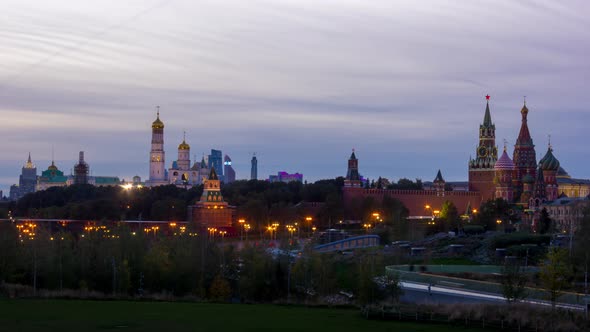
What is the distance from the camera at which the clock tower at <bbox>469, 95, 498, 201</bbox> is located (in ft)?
456

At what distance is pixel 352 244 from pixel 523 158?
5870 cm

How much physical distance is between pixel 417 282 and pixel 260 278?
7.46m

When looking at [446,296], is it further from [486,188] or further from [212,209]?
[486,188]

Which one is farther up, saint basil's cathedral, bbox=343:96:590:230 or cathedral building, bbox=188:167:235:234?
saint basil's cathedral, bbox=343:96:590:230

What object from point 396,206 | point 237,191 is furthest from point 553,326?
point 237,191

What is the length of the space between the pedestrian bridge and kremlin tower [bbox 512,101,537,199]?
52.7m

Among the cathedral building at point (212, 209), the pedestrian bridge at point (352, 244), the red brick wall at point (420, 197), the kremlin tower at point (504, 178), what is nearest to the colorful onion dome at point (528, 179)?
the kremlin tower at point (504, 178)

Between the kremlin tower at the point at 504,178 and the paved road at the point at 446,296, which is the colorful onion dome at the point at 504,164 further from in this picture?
the paved road at the point at 446,296

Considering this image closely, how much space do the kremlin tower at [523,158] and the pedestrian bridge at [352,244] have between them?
2074 inches

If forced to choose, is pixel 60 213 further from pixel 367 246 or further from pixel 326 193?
pixel 367 246

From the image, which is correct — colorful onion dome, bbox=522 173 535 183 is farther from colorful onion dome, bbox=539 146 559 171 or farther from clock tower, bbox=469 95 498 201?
clock tower, bbox=469 95 498 201

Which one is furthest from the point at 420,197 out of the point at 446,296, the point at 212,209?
the point at 446,296

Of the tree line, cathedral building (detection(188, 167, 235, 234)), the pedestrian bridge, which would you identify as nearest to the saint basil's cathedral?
cathedral building (detection(188, 167, 235, 234))

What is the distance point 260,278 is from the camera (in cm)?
4762
